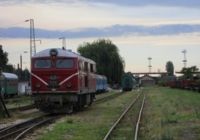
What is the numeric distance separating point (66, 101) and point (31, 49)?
161ft

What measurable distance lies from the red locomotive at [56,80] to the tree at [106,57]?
98457 mm

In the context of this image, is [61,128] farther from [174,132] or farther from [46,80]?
[46,80]

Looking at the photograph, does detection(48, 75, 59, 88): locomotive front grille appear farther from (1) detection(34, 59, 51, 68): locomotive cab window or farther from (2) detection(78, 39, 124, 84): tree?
(2) detection(78, 39, 124, 84): tree

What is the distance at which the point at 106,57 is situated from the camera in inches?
5285

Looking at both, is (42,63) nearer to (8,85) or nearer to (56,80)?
(56,80)

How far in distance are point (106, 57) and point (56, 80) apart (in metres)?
104

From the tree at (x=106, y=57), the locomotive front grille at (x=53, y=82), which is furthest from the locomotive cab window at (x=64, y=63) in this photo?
the tree at (x=106, y=57)

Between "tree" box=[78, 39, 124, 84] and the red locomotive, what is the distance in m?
98.5

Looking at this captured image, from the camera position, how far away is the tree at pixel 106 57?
133 meters

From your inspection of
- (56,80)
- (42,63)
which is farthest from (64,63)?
(42,63)

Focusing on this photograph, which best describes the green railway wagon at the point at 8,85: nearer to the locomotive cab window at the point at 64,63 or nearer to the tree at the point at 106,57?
the locomotive cab window at the point at 64,63

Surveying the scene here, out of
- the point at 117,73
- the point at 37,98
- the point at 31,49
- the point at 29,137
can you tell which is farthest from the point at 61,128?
the point at 117,73

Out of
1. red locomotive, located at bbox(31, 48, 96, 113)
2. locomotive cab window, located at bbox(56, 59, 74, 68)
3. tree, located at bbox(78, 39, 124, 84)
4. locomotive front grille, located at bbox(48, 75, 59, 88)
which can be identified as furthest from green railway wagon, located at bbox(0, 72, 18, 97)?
tree, located at bbox(78, 39, 124, 84)

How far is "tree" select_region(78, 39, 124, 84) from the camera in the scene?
436 ft
